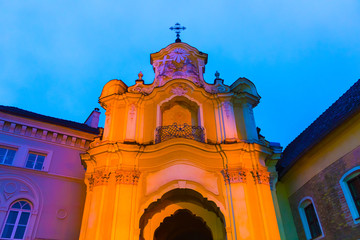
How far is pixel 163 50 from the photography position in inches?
710

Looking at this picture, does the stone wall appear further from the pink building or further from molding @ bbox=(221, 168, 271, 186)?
the pink building

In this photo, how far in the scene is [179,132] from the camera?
1419cm

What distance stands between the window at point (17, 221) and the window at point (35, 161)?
6.26ft

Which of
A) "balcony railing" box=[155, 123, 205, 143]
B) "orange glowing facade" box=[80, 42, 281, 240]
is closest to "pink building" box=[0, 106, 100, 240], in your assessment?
"orange glowing facade" box=[80, 42, 281, 240]

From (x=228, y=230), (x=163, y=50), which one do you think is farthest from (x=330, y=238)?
(x=163, y=50)

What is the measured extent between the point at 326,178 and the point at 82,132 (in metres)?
13.0

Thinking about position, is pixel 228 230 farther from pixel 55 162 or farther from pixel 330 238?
pixel 55 162

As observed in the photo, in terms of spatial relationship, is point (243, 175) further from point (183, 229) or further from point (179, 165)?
point (183, 229)

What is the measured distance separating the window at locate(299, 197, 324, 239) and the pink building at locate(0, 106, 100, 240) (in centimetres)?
1118

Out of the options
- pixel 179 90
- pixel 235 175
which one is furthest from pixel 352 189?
pixel 179 90

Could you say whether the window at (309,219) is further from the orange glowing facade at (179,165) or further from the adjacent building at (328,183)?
the orange glowing facade at (179,165)

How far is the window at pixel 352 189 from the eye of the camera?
35.6ft

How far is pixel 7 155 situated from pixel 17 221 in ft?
11.3

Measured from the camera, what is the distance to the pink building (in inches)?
567
